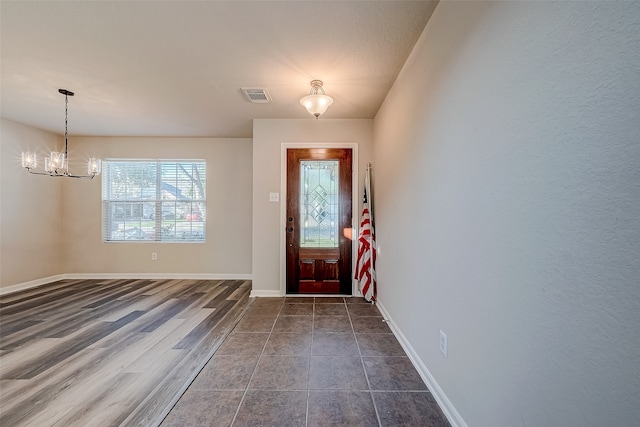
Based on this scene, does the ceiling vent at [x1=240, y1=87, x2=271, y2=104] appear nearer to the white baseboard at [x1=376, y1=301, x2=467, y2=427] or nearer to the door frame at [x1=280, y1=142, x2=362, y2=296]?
the door frame at [x1=280, y1=142, x2=362, y2=296]

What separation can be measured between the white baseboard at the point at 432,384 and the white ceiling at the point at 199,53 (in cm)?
239

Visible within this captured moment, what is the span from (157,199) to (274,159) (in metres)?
2.48

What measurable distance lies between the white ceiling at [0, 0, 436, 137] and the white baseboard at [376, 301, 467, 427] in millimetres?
2389

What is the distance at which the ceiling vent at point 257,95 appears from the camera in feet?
8.75

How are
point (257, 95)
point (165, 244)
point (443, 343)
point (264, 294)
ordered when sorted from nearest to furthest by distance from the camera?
1. point (443, 343)
2. point (257, 95)
3. point (264, 294)
4. point (165, 244)

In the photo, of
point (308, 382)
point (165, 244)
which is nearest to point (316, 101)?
point (308, 382)

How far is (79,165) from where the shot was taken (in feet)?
14.3

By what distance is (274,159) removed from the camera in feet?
11.5

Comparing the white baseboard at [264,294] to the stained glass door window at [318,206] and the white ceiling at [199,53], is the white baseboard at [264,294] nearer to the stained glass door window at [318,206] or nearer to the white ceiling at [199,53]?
the stained glass door window at [318,206]

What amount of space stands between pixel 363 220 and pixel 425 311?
165 centimetres

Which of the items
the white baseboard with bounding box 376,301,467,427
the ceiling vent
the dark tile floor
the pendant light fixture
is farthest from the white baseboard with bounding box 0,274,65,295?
the white baseboard with bounding box 376,301,467,427

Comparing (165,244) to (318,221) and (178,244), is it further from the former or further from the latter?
(318,221)

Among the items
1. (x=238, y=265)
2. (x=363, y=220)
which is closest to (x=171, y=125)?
(x=238, y=265)

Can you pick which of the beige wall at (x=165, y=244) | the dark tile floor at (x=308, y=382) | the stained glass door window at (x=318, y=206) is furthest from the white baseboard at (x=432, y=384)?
the beige wall at (x=165, y=244)
